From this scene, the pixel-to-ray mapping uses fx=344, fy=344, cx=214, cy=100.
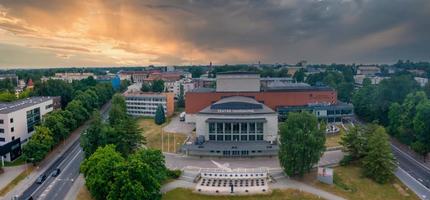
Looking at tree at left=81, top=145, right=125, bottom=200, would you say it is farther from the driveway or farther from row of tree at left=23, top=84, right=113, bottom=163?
the driveway

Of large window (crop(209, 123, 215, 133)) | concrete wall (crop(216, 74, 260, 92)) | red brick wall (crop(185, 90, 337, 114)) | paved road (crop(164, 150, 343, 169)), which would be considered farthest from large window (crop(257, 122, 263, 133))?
concrete wall (crop(216, 74, 260, 92))

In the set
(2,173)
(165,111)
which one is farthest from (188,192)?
(165,111)

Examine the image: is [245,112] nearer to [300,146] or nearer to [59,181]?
[300,146]

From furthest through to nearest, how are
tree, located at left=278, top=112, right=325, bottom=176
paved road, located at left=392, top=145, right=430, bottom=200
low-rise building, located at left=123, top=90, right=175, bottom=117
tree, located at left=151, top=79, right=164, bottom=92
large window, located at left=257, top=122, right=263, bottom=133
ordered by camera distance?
tree, located at left=151, top=79, right=164, bottom=92
low-rise building, located at left=123, top=90, right=175, bottom=117
large window, located at left=257, top=122, right=263, bottom=133
tree, located at left=278, top=112, right=325, bottom=176
paved road, located at left=392, top=145, right=430, bottom=200

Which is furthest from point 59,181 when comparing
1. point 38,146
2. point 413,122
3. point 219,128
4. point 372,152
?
point 413,122

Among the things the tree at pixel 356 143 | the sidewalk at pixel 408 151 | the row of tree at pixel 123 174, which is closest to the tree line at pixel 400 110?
the sidewalk at pixel 408 151

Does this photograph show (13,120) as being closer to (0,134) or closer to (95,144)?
(0,134)
